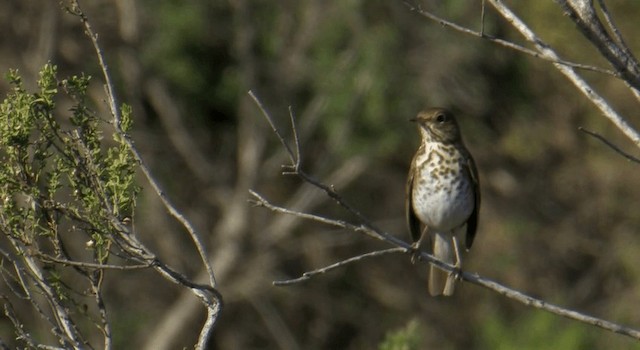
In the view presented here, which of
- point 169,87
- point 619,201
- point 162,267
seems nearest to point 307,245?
point 169,87

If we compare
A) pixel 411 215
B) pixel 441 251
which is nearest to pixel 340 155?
pixel 441 251

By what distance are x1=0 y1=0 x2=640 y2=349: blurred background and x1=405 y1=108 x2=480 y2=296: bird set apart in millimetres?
5672

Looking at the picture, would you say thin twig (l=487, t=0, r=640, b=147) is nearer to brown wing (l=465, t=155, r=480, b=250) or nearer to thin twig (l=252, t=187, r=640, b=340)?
thin twig (l=252, t=187, r=640, b=340)

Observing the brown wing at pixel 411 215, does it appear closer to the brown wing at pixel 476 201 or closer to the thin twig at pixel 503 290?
the brown wing at pixel 476 201

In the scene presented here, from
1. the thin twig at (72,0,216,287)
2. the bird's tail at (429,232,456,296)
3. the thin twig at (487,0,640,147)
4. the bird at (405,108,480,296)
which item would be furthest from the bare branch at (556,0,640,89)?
the bird's tail at (429,232,456,296)

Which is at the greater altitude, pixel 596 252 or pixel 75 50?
pixel 75 50

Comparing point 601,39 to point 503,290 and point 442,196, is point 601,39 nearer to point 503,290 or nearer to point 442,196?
point 503,290

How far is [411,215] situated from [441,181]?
429 mm

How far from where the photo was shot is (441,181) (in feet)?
23.5

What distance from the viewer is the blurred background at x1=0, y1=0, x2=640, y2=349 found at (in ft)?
44.0

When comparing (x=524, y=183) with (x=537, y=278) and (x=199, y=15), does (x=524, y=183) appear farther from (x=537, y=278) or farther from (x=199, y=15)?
(x=199, y=15)

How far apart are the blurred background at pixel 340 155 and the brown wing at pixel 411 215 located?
5.47 meters

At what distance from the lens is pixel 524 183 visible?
48.0ft

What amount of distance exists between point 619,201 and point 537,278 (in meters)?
1.21
